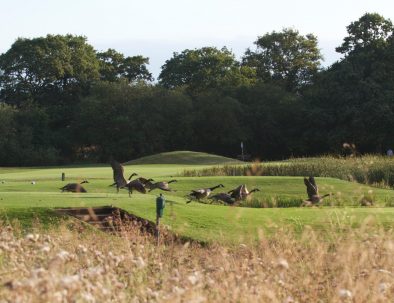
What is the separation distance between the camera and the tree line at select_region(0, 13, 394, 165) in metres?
58.6

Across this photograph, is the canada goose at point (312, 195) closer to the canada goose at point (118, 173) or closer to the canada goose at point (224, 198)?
the canada goose at point (224, 198)

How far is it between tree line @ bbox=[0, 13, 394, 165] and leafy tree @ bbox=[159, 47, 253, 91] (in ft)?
0.59

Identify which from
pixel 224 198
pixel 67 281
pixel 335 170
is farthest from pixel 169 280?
pixel 335 170

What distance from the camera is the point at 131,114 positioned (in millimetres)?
61000

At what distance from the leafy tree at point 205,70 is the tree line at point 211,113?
180 millimetres

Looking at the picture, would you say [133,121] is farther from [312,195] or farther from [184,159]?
[312,195]

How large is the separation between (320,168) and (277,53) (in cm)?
4767

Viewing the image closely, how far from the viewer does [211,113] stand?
60.7 meters

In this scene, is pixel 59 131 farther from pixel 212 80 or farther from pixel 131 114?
pixel 212 80

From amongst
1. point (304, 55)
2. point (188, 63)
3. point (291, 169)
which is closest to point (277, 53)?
point (304, 55)

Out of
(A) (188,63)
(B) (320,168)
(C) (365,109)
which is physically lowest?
(B) (320,168)

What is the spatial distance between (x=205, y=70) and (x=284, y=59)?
34.8 feet

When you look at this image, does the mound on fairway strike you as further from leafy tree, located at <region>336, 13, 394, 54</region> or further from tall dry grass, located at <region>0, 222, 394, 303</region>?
tall dry grass, located at <region>0, 222, 394, 303</region>

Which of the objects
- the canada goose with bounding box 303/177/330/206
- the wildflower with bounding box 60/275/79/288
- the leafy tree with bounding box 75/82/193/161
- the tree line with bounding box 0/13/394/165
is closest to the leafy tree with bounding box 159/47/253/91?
the tree line with bounding box 0/13/394/165
